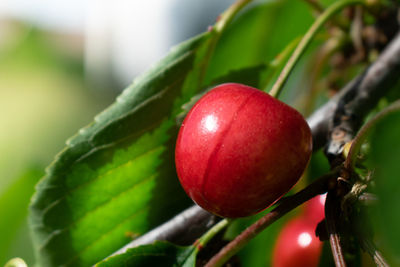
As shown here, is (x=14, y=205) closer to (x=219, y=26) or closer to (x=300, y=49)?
(x=219, y=26)

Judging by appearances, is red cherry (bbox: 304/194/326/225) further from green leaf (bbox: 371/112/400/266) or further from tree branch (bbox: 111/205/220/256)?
green leaf (bbox: 371/112/400/266)

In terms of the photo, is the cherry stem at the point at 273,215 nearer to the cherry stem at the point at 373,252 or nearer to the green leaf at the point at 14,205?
the cherry stem at the point at 373,252

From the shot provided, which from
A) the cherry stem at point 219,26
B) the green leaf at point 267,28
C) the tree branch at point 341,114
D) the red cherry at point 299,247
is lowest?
the red cherry at point 299,247

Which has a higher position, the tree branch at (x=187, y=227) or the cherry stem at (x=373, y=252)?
the tree branch at (x=187, y=227)

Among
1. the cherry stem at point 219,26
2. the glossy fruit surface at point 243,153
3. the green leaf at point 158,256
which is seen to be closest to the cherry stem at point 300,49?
the glossy fruit surface at point 243,153

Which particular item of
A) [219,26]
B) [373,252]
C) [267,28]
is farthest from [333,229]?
[267,28]
